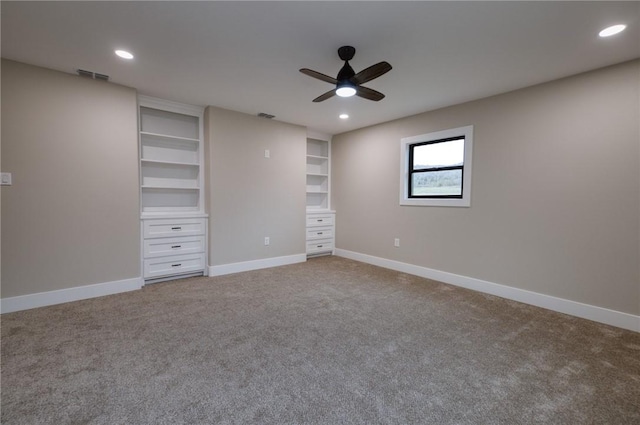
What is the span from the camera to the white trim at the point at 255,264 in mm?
4145

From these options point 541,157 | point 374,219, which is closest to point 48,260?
point 374,219

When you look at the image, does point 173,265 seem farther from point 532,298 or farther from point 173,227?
point 532,298

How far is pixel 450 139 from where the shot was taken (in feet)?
13.0

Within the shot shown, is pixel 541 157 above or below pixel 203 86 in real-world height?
below

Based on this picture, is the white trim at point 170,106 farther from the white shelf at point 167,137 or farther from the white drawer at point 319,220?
the white drawer at point 319,220

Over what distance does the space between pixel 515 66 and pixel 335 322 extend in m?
2.96

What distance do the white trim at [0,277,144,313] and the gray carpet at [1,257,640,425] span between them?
0.14m

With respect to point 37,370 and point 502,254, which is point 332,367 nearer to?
point 37,370

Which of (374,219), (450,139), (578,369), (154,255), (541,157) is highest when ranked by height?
(450,139)

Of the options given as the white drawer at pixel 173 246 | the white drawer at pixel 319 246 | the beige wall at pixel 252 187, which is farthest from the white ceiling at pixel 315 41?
the white drawer at pixel 319 246

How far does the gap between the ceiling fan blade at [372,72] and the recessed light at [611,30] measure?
1.63 meters

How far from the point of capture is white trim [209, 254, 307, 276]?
414cm

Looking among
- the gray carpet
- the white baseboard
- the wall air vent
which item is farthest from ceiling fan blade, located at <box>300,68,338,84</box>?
the white baseboard

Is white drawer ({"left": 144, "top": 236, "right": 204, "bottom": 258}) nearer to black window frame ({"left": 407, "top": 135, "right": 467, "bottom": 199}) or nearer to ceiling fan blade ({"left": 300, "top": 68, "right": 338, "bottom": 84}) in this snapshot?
ceiling fan blade ({"left": 300, "top": 68, "right": 338, "bottom": 84})
